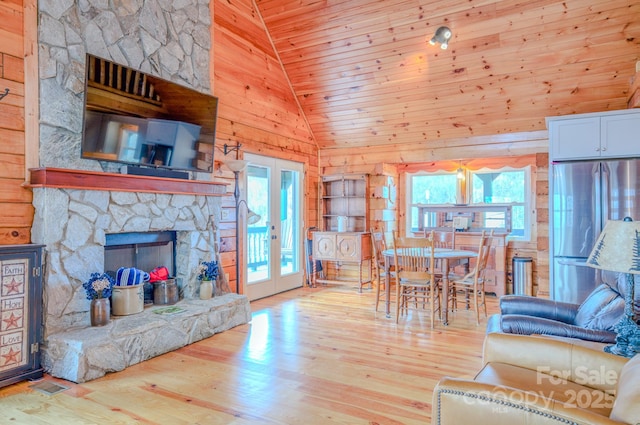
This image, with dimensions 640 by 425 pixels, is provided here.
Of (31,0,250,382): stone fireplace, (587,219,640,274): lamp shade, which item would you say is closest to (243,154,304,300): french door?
(31,0,250,382): stone fireplace

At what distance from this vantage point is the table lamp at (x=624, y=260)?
1799 mm

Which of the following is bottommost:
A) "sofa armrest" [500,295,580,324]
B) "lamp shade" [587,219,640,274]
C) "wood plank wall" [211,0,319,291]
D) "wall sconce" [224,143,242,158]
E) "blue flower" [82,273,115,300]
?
"sofa armrest" [500,295,580,324]

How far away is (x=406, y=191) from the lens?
7.43 meters

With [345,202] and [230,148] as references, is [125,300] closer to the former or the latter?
[230,148]

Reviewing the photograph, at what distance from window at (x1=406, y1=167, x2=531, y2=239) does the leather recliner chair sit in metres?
3.76

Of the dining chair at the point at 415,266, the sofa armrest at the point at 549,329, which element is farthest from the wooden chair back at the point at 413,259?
the sofa armrest at the point at 549,329

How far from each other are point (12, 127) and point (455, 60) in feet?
15.3

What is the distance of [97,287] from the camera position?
3348mm

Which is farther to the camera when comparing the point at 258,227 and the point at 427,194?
the point at 427,194

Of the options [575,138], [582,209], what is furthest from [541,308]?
[575,138]

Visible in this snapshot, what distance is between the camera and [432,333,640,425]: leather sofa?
1.34 metres

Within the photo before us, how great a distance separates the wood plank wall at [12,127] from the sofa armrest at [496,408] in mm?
3271

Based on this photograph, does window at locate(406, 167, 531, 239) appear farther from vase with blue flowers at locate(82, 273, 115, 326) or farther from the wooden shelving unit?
vase with blue flowers at locate(82, 273, 115, 326)

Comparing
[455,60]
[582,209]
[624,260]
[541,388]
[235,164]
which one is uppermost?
[455,60]
